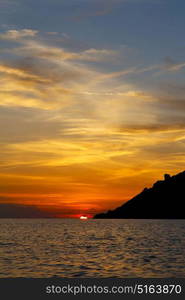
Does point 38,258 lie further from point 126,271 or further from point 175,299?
point 175,299

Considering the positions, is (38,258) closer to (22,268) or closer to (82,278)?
(22,268)

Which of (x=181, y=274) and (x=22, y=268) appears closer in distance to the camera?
(x=181, y=274)

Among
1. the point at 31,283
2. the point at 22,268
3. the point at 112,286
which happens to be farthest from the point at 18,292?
the point at 22,268

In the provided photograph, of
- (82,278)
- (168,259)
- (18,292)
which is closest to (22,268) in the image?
(82,278)

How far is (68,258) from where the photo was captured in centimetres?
5875

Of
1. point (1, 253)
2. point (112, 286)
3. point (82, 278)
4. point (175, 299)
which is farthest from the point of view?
point (1, 253)

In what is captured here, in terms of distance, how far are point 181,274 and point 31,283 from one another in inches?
667

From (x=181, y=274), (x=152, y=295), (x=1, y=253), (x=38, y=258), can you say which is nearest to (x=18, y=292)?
(x=152, y=295)

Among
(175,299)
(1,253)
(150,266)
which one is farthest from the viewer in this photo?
(1,253)

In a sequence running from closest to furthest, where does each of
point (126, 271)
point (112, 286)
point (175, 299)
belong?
point (175, 299) → point (112, 286) → point (126, 271)

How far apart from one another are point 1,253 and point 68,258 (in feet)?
38.6

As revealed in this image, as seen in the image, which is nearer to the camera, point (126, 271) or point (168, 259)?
point (126, 271)

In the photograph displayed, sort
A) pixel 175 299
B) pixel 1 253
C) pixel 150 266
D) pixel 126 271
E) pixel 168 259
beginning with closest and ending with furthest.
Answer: pixel 175 299 → pixel 126 271 → pixel 150 266 → pixel 168 259 → pixel 1 253

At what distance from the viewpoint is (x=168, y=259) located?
56.8 m
